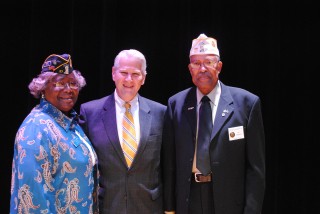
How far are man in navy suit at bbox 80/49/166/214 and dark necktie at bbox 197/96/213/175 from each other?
11.3 inches

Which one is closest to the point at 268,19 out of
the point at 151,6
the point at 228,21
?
the point at 228,21

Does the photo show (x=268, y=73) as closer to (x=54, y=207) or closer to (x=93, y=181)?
(x=93, y=181)

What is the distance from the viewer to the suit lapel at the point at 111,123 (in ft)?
8.45

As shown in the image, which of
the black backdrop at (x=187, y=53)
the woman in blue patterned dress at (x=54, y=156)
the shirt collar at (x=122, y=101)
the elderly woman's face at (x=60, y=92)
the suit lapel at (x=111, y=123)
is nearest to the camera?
the woman in blue patterned dress at (x=54, y=156)

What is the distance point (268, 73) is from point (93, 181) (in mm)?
2159


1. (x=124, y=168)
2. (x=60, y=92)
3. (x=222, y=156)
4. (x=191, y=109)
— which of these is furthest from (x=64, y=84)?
(x=222, y=156)

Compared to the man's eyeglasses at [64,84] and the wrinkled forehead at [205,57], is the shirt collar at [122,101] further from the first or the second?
the wrinkled forehead at [205,57]

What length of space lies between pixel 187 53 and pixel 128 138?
1.48 m

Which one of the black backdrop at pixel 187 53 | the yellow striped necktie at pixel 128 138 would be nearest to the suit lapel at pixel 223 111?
the yellow striped necktie at pixel 128 138

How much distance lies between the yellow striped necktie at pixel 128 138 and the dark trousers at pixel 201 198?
411mm

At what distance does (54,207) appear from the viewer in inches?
89.6

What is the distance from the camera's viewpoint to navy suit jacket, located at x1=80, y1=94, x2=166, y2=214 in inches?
101

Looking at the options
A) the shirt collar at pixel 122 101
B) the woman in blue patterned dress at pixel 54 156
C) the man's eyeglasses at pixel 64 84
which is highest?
the man's eyeglasses at pixel 64 84

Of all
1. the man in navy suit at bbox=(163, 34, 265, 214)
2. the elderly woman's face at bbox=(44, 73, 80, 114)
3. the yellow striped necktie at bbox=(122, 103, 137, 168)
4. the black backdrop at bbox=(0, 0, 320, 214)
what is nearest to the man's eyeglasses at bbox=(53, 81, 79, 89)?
the elderly woman's face at bbox=(44, 73, 80, 114)
